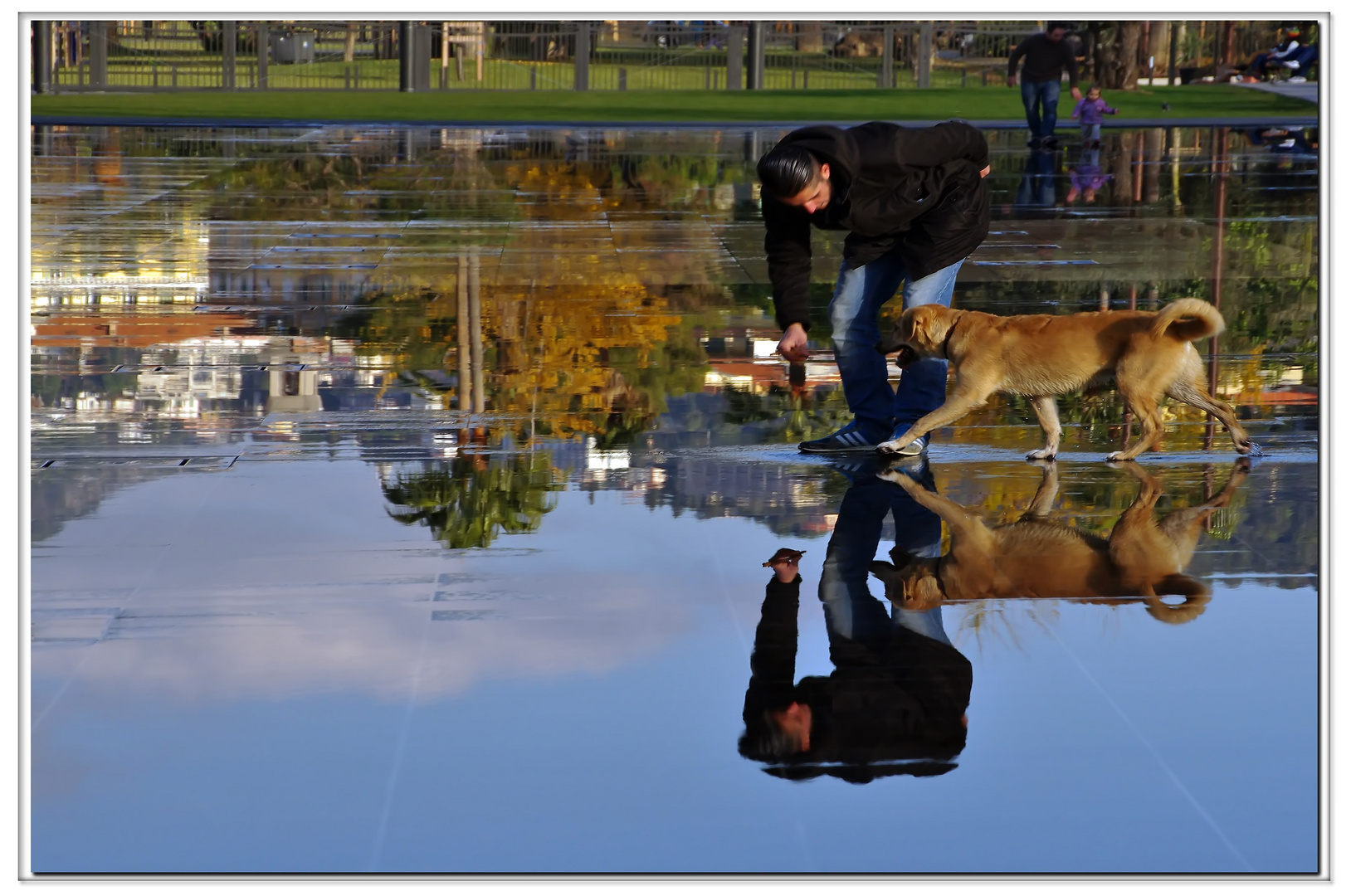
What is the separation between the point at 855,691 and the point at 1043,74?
866 inches

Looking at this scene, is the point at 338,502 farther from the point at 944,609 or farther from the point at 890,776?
the point at 890,776

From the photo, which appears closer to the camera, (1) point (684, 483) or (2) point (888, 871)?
(2) point (888, 871)

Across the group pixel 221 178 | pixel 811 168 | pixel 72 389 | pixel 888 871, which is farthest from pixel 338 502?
pixel 221 178

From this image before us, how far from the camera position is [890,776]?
3.96 meters

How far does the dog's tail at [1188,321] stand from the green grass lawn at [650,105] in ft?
79.9

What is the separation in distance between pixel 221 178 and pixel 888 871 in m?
18.1

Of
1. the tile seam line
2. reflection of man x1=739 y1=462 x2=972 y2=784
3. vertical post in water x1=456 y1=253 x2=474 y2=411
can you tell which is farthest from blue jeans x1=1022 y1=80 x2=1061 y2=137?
reflection of man x1=739 y1=462 x2=972 y2=784

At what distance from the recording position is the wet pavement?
12.3 feet

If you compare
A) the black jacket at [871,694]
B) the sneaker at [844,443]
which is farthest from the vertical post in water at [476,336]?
the black jacket at [871,694]

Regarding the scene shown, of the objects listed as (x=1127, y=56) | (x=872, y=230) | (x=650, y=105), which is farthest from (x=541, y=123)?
(x=872, y=230)

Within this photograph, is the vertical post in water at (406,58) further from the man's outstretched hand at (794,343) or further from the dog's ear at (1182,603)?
the dog's ear at (1182,603)

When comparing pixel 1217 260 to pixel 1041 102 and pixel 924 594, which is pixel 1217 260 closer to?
pixel 924 594

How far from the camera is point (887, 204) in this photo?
269 inches

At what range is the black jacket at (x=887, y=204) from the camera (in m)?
6.68
